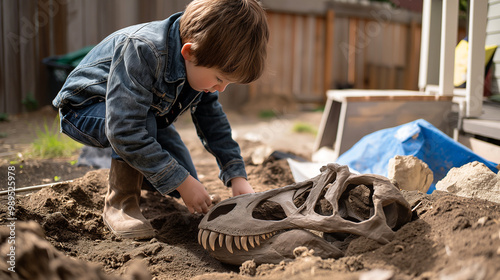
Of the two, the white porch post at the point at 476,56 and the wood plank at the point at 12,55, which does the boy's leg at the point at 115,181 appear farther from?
the wood plank at the point at 12,55

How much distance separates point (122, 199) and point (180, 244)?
1.28 feet

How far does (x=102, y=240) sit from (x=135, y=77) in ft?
2.38

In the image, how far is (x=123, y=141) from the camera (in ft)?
5.45

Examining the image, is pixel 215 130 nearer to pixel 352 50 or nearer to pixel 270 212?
pixel 270 212

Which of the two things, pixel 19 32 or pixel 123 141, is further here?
pixel 19 32

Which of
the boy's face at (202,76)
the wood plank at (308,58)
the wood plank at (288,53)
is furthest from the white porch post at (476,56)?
the wood plank at (308,58)

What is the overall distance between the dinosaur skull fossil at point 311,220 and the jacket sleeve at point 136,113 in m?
0.27

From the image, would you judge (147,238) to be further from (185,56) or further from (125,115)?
(185,56)

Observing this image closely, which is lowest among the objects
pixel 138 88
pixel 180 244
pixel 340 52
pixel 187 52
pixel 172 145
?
pixel 180 244

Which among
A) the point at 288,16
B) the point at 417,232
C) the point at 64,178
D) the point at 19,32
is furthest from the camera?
the point at 288,16

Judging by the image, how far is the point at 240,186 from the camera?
205 cm

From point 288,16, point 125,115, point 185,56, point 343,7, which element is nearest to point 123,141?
point 125,115

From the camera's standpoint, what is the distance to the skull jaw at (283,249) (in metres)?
1.36

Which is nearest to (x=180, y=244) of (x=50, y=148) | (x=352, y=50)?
(x=50, y=148)
